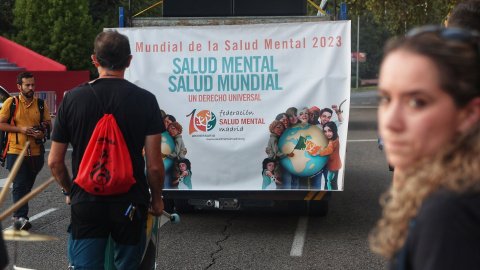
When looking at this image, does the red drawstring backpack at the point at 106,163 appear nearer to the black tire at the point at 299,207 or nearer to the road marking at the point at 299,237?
the road marking at the point at 299,237

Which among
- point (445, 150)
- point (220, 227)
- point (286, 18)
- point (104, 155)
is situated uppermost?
point (286, 18)

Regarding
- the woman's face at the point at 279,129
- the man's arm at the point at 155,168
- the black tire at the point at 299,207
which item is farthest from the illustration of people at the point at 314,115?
the man's arm at the point at 155,168

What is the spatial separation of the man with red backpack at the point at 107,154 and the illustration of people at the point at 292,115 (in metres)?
3.54

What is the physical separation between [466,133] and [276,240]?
6.42 meters

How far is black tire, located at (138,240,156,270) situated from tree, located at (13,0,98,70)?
98.0 feet

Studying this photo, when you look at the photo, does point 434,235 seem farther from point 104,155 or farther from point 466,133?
point 104,155

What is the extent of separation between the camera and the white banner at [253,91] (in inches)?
287

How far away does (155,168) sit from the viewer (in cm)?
397

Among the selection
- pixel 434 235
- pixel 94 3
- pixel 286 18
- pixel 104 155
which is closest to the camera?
pixel 434 235

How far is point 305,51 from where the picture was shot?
727cm

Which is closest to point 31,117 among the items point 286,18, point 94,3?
point 286,18

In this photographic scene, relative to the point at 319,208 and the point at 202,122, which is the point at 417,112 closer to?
the point at 202,122

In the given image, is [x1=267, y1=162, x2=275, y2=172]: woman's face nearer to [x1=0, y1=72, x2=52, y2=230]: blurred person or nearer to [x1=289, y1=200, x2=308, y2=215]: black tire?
[x1=289, y1=200, x2=308, y2=215]: black tire

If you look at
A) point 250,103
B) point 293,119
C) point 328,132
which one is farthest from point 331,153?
point 250,103
